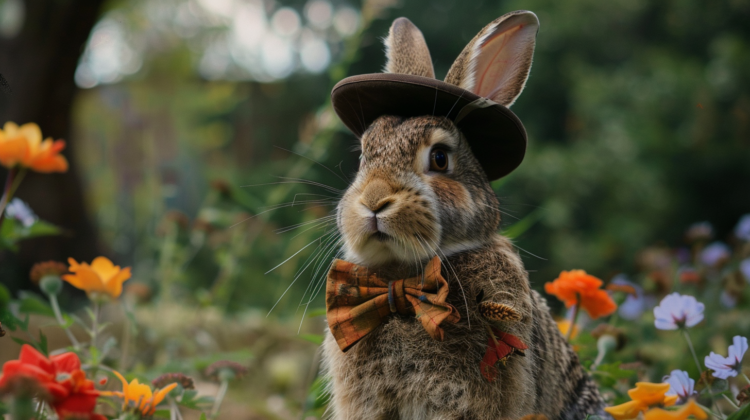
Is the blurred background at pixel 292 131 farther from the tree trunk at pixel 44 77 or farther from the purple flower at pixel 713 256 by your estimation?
the purple flower at pixel 713 256

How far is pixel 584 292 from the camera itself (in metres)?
1.73

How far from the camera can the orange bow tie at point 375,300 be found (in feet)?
4.32

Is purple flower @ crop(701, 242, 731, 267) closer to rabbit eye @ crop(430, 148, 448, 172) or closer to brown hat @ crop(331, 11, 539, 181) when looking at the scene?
brown hat @ crop(331, 11, 539, 181)

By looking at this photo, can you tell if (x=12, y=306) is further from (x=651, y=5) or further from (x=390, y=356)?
(x=651, y=5)

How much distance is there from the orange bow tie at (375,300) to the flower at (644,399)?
1.37ft

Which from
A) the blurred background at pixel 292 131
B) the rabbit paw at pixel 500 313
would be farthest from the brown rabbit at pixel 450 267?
the blurred background at pixel 292 131

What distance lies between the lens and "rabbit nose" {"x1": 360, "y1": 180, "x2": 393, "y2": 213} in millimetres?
1368

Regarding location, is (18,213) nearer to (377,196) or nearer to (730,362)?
(377,196)

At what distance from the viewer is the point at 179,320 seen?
133 inches

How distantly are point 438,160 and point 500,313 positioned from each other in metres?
0.47

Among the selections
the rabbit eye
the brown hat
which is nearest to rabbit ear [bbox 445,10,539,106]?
the brown hat

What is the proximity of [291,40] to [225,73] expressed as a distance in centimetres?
266

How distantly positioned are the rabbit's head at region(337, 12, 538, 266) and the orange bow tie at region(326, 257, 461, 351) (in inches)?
2.3

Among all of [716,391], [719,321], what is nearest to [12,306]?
[716,391]
